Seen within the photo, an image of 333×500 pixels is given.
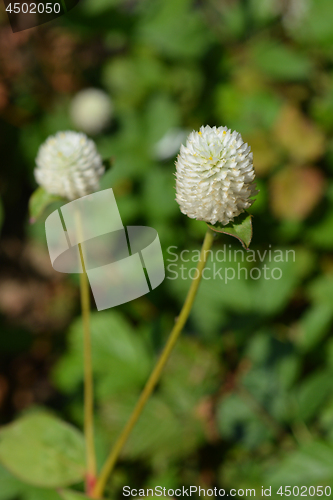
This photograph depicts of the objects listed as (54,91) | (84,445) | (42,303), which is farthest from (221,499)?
(54,91)

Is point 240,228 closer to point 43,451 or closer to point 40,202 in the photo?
point 40,202

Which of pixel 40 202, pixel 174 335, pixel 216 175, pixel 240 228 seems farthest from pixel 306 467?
pixel 40 202

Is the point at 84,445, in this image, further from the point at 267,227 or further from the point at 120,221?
the point at 267,227

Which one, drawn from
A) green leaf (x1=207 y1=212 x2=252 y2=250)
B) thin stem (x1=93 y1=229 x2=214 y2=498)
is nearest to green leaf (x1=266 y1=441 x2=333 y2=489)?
thin stem (x1=93 y1=229 x2=214 y2=498)

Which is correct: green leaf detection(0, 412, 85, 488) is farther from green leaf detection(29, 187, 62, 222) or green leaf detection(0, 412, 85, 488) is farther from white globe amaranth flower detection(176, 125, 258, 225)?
white globe amaranth flower detection(176, 125, 258, 225)

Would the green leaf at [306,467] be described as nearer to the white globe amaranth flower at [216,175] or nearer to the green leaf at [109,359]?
the green leaf at [109,359]

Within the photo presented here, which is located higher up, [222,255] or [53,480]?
[222,255]
